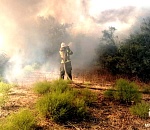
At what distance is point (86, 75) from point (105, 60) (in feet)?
4.98

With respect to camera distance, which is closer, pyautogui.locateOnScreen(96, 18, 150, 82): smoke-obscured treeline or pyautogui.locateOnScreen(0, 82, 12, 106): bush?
pyautogui.locateOnScreen(0, 82, 12, 106): bush

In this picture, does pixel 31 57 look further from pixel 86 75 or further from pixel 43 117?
pixel 43 117

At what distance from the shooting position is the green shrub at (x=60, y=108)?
7.49 meters

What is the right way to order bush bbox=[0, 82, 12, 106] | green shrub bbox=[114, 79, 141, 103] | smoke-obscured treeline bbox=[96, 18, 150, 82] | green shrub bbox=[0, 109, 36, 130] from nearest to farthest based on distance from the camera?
green shrub bbox=[0, 109, 36, 130]
bush bbox=[0, 82, 12, 106]
green shrub bbox=[114, 79, 141, 103]
smoke-obscured treeline bbox=[96, 18, 150, 82]

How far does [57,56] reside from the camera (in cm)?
2370

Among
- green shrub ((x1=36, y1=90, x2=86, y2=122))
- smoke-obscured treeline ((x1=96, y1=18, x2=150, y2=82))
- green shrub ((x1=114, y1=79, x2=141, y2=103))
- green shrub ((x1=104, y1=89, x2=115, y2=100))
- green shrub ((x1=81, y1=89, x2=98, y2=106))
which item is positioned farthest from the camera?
smoke-obscured treeline ((x1=96, y1=18, x2=150, y2=82))

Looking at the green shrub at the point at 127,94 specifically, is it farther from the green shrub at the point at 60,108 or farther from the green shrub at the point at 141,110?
the green shrub at the point at 60,108

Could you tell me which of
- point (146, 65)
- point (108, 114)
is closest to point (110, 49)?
point (146, 65)

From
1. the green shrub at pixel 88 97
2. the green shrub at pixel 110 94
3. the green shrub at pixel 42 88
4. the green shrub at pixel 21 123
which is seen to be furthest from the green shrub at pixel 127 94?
the green shrub at pixel 21 123

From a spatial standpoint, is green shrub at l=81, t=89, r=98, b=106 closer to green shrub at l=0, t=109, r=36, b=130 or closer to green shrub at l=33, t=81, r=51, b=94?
green shrub at l=33, t=81, r=51, b=94

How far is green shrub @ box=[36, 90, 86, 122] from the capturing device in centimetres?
749

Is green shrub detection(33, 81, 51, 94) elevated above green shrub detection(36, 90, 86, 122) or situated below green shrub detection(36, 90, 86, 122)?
above

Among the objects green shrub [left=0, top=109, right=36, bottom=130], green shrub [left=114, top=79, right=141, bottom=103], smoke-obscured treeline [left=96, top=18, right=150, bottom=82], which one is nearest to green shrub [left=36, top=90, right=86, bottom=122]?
green shrub [left=0, top=109, right=36, bottom=130]

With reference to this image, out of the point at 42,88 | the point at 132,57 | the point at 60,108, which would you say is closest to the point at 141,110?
the point at 60,108
